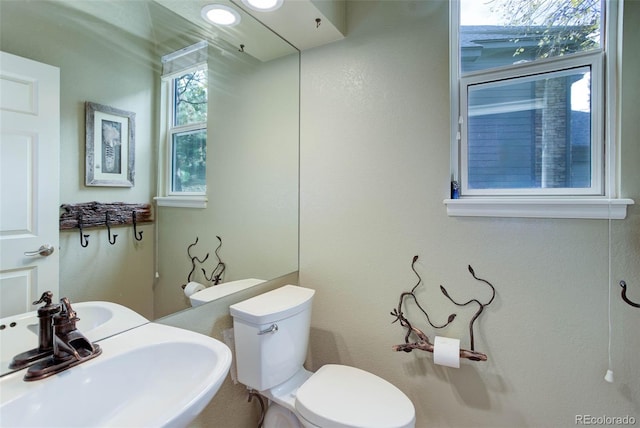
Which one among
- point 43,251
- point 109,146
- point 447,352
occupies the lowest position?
point 447,352

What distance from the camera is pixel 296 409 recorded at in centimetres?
123

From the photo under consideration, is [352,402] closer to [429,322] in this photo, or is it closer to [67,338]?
[429,322]

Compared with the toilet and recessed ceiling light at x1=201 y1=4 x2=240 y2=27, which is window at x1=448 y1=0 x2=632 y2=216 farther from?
recessed ceiling light at x1=201 y1=4 x2=240 y2=27

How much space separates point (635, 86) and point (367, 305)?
1411 mm

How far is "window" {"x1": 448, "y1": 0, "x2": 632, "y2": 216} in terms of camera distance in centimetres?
122

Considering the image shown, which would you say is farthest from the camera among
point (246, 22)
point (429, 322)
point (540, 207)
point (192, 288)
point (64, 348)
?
point (246, 22)

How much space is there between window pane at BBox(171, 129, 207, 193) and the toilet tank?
1.94ft

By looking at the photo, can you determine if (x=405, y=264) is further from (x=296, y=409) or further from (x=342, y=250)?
(x=296, y=409)

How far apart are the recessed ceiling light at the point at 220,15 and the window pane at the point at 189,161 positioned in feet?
1.75

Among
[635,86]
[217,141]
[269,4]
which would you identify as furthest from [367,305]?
[269,4]

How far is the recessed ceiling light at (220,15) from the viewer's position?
1394 millimetres

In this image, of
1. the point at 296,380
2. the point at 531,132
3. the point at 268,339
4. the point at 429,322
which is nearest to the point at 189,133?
the point at 268,339

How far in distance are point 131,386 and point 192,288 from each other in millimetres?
468

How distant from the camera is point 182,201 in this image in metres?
1.32
